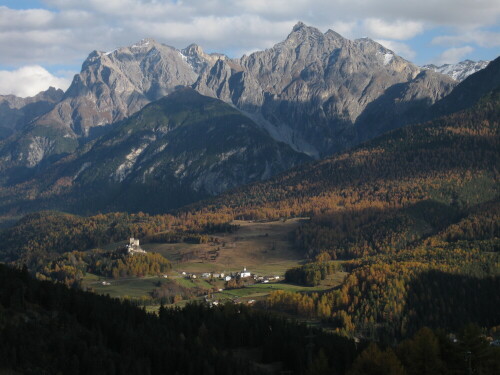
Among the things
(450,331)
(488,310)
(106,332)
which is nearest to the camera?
(106,332)

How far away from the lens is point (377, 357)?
106m

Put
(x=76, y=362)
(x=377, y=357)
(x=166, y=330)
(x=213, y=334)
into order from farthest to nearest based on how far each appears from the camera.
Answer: (x=213, y=334) < (x=166, y=330) < (x=377, y=357) < (x=76, y=362)

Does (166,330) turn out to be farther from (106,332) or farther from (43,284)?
(43,284)

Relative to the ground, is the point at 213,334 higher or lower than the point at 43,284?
lower

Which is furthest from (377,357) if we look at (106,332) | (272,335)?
(106,332)

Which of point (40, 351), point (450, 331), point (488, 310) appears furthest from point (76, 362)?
point (488, 310)

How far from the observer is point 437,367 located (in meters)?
107

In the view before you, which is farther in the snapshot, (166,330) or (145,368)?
(166,330)

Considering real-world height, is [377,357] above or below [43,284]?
below

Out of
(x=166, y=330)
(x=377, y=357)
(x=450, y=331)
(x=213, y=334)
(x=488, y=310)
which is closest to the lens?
(x=377, y=357)

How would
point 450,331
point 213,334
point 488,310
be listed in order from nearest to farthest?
point 213,334 < point 450,331 < point 488,310

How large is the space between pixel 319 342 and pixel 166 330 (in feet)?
90.0

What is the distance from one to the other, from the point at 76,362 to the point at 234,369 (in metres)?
23.8

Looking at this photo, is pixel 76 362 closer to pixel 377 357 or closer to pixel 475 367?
pixel 377 357
